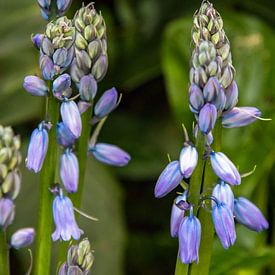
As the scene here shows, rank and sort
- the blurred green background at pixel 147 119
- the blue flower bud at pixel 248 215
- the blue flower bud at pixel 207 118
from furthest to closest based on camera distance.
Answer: the blurred green background at pixel 147 119 → the blue flower bud at pixel 248 215 → the blue flower bud at pixel 207 118

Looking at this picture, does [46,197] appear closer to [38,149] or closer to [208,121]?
[38,149]

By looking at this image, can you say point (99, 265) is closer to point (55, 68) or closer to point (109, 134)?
point (109, 134)

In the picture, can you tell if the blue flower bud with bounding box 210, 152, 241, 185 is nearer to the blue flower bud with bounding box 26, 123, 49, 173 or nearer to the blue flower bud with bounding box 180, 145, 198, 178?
the blue flower bud with bounding box 180, 145, 198, 178

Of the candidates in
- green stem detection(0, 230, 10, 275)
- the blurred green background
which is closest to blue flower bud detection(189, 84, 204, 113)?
green stem detection(0, 230, 10, 275)

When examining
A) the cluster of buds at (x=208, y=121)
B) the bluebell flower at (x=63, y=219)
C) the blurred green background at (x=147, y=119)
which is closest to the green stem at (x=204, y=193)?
the cluster of buds at (x=208, y=121)

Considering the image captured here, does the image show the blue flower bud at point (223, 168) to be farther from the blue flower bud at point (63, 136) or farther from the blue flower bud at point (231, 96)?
the blue flower bud at point (63, 136)

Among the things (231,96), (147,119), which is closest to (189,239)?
A: (231,96)
